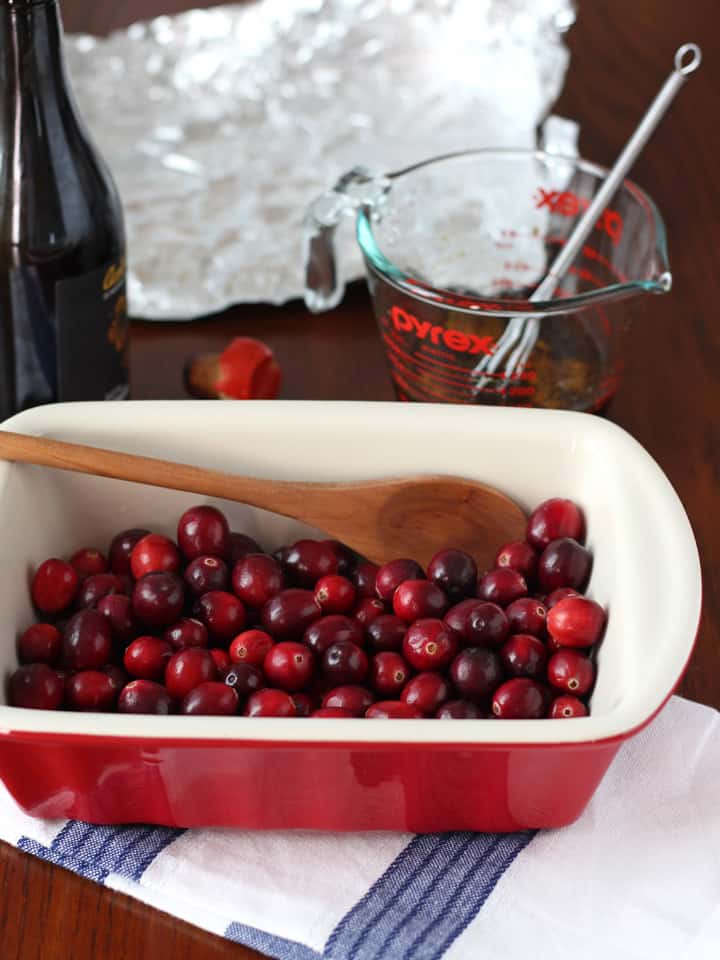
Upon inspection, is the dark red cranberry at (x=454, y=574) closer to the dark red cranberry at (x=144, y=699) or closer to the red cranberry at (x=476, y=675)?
the red cranberry at (x=476, y=675)

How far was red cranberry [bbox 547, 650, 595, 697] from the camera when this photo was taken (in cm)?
62

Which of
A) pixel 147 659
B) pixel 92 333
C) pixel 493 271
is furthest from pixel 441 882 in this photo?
pixel 493 271

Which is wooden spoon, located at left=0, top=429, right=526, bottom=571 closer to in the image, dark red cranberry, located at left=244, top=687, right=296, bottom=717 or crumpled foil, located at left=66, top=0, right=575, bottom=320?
A: dark red cranberry, located at left=244, top=687, right=296, bottom=717

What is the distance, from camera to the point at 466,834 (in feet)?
2.00

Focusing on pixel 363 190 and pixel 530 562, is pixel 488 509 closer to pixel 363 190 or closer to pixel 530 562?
pixel 530 562

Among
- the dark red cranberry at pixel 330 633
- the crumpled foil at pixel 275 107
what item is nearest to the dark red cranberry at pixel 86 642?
the dark red cranberry at pixel 330 633

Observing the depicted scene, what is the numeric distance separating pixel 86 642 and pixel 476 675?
195 millimetres

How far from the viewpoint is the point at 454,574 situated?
68cm

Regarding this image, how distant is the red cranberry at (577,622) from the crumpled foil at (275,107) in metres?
0.43

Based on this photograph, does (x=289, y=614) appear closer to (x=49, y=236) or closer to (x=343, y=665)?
(x=343, y=665)

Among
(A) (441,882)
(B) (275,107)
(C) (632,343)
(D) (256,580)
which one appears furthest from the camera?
(B) (275,107)

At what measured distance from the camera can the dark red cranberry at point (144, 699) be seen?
0.60m

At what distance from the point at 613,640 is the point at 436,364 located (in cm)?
28

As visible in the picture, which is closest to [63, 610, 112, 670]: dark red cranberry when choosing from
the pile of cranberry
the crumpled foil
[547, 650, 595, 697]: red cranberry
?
the pile of cranberry
